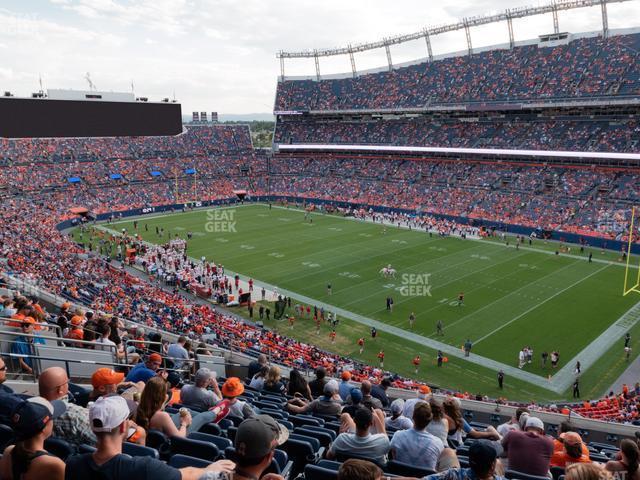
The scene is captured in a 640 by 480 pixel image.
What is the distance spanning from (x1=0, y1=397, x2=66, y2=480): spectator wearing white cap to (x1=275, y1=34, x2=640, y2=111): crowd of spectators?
57228 millimetres

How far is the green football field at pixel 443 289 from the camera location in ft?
73.9

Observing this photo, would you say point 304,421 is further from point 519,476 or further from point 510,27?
point 510,27

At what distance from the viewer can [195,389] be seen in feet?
22.2

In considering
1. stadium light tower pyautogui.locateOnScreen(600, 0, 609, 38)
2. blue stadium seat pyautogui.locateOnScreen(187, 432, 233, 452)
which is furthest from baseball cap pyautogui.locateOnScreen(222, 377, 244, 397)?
stadium light tower pyautogui.locateOnScreen(600, 0, 609, 38)

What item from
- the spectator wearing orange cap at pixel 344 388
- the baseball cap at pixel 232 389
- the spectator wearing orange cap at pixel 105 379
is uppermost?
the spectator wearing orange cap at pixel 105 379

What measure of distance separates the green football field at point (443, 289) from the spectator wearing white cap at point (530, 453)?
50.2 feet

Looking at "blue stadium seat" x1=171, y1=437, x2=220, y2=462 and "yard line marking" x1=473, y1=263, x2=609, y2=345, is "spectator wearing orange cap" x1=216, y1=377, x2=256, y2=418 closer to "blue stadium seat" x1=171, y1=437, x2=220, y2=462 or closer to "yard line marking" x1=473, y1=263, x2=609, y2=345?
"blue stadium seat" x1=171, y1=437, x2=220, y2=462

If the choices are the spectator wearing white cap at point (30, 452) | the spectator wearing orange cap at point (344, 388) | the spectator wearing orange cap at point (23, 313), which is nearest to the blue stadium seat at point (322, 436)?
the spectator wearing orange cap at point (344, 388)

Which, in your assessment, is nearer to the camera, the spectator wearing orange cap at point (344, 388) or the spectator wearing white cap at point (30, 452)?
the spectator wearing white cap at point (30, 452)

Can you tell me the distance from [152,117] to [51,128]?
42.9 feet

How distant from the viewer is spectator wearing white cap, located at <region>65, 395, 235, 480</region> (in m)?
3.19

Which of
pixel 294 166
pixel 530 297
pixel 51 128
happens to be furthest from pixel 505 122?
pixel 51 128

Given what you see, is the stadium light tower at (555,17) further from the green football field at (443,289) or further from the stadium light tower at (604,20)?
the green football field at (443,289)

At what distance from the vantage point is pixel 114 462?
10.7ft
